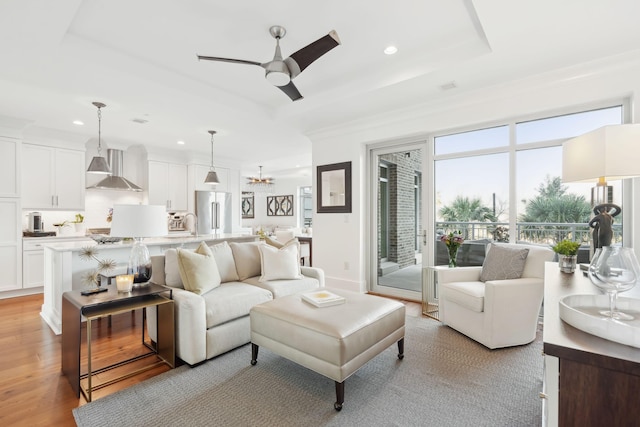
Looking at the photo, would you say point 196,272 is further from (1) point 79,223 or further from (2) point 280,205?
(2) point 280,205

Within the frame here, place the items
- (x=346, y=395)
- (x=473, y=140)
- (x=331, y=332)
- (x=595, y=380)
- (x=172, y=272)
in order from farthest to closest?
(x=473, y=140) → (x=172, y=272) → (x=346, y=395) → (x=331, y=332) → (x=595, y=380)

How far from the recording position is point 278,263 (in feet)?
11.0

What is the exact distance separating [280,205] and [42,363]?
868cm

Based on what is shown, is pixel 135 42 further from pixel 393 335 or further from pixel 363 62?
pixel 393 335

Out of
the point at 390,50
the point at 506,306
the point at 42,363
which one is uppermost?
the point at 390,50

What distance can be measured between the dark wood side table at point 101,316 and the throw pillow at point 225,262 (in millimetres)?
687

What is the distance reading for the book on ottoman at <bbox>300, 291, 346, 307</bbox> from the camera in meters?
2.33

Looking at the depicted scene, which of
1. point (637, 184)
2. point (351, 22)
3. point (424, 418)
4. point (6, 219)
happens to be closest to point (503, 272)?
point (637, 184)

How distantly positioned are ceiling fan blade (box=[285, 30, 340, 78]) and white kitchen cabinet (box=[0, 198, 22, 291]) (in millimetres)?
4995

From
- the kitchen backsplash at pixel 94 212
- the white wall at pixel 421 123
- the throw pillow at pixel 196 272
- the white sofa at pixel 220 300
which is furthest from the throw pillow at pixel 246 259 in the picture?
the kitchen backsplash at pixel 94 212

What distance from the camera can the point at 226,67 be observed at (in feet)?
10.8

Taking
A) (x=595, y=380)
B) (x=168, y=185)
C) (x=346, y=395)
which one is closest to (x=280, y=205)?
(x=168, y=185)

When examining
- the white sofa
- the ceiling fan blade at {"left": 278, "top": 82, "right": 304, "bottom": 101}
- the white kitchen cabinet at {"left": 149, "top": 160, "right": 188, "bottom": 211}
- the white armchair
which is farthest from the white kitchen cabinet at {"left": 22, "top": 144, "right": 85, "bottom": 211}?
the white armchair

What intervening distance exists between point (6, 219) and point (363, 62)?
5536mm
